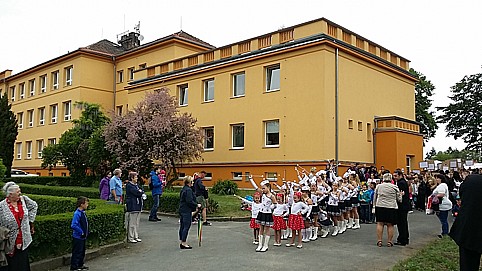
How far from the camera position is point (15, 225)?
24.6 ft

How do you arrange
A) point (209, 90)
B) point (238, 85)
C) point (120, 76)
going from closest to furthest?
1. point (238, 85)
2. point (209, 90)
3. point (120, 76)

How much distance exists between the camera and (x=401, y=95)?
3108 cm

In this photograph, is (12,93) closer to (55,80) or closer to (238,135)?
(55,80)

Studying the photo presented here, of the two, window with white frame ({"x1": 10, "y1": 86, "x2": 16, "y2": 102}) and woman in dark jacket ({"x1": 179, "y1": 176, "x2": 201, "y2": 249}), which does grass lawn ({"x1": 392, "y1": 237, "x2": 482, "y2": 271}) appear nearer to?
woman in dark jacket ({"x1": 179, "y1": 176, "x2": 201, "y2": 249})

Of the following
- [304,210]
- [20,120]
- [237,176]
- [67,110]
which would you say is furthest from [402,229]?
[20,120]

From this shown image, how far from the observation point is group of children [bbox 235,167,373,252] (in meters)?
11.9

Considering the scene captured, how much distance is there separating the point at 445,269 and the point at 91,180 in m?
27.0

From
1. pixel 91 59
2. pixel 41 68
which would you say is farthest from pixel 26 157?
pixel 91 59

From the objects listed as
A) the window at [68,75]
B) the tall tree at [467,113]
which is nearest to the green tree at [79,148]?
the window at [68,75]

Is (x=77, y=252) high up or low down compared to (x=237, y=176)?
down

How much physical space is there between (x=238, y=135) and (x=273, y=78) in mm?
4286

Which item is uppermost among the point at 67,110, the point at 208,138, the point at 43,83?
the point at 43,83

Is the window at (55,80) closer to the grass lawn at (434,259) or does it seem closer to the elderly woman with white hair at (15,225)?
the elderly woman with white hair at (15,225)

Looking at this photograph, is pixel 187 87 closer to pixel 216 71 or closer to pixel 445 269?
pixel 216 71
